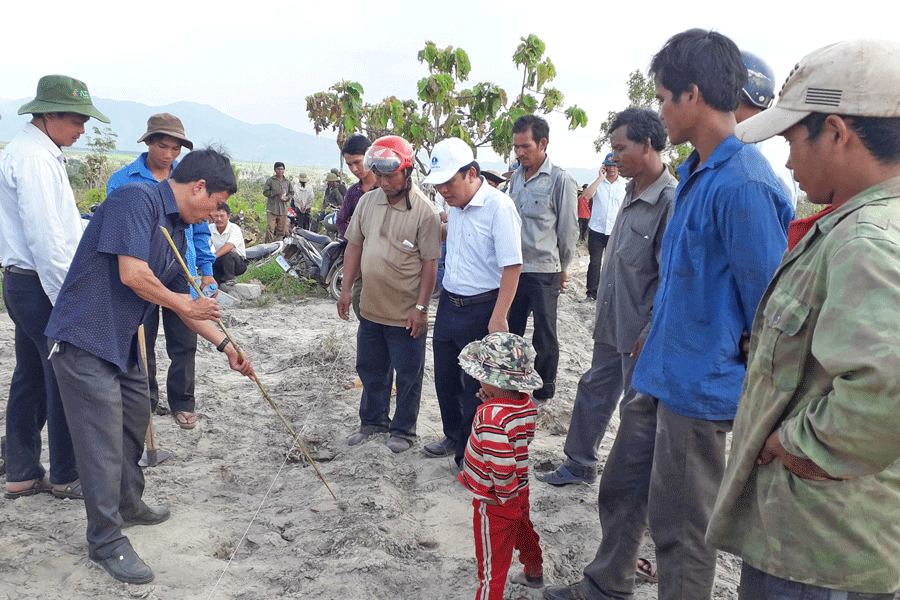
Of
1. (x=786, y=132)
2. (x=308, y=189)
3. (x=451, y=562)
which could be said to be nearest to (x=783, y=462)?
(x=786, y=132)

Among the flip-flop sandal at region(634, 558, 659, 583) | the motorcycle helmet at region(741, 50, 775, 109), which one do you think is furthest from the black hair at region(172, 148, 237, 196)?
the flip-flop sandal at region(634, 558, 659, 583)

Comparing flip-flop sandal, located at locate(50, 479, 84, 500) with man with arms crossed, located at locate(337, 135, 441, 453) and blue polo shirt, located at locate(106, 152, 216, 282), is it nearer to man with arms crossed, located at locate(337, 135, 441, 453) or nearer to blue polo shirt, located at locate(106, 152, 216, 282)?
blue polo shirt, located at locate(106, 152, 216, 282)

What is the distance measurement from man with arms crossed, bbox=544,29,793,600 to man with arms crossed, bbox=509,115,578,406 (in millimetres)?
2461

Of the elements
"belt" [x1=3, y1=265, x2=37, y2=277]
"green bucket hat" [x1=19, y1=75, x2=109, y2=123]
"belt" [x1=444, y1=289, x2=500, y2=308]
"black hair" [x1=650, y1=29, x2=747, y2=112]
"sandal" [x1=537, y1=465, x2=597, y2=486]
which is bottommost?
"sandal" [x1=537, y1=465, x2=597, y2=486]

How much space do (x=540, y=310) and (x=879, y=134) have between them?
3420mm

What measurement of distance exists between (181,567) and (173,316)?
6.38 feet

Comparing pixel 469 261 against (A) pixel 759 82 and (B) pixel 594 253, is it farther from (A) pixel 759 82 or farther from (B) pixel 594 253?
(B) pixel 594 253

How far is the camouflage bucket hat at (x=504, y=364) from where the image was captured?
2570 mm

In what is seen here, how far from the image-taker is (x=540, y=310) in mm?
4656

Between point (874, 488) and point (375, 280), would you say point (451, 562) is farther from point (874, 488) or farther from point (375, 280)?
point (874, 488)

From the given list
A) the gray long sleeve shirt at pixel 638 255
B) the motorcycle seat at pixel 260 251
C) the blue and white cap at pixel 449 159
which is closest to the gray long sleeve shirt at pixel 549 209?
the blue and white cap at pixel 449 159

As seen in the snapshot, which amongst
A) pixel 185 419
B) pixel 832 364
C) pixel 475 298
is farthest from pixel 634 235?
pixel 185 419

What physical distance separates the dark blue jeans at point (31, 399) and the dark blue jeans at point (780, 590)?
3254 mm

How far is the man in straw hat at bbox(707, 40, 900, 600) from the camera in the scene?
1.18 metres
